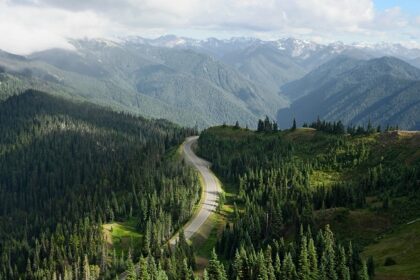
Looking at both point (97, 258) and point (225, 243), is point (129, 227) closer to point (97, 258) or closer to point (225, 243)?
point (97, 258)

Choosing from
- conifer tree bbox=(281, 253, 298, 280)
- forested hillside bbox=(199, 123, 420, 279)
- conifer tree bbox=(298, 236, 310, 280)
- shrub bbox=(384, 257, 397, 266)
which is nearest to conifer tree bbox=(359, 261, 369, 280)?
forested hillside bbox=(199, 123, 420, 279)

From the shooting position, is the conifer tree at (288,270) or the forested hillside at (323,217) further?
the forested hillside at (323,217)

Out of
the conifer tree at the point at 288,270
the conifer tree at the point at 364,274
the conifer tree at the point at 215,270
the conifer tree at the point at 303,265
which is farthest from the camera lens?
the conifer tree at the point at 215,270

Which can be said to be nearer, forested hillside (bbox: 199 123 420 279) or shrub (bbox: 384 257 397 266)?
forested hillside (bbox: 199 123 420 279)

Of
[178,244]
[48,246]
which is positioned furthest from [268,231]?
[48,246]

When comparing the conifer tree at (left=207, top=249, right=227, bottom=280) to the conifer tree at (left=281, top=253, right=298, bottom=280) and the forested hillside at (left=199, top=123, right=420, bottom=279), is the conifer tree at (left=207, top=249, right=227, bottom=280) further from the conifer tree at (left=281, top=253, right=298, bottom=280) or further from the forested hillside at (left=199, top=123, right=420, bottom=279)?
the conifer tree at (left=281, top=253, right=298, bottom=280)

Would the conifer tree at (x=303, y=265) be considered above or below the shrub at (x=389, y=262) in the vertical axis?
above

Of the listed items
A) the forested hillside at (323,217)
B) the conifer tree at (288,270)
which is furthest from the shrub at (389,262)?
the conifer tree at (288,270)

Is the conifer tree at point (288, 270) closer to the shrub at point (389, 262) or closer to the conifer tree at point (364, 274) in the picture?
the conifer tree at point (364, 274)
